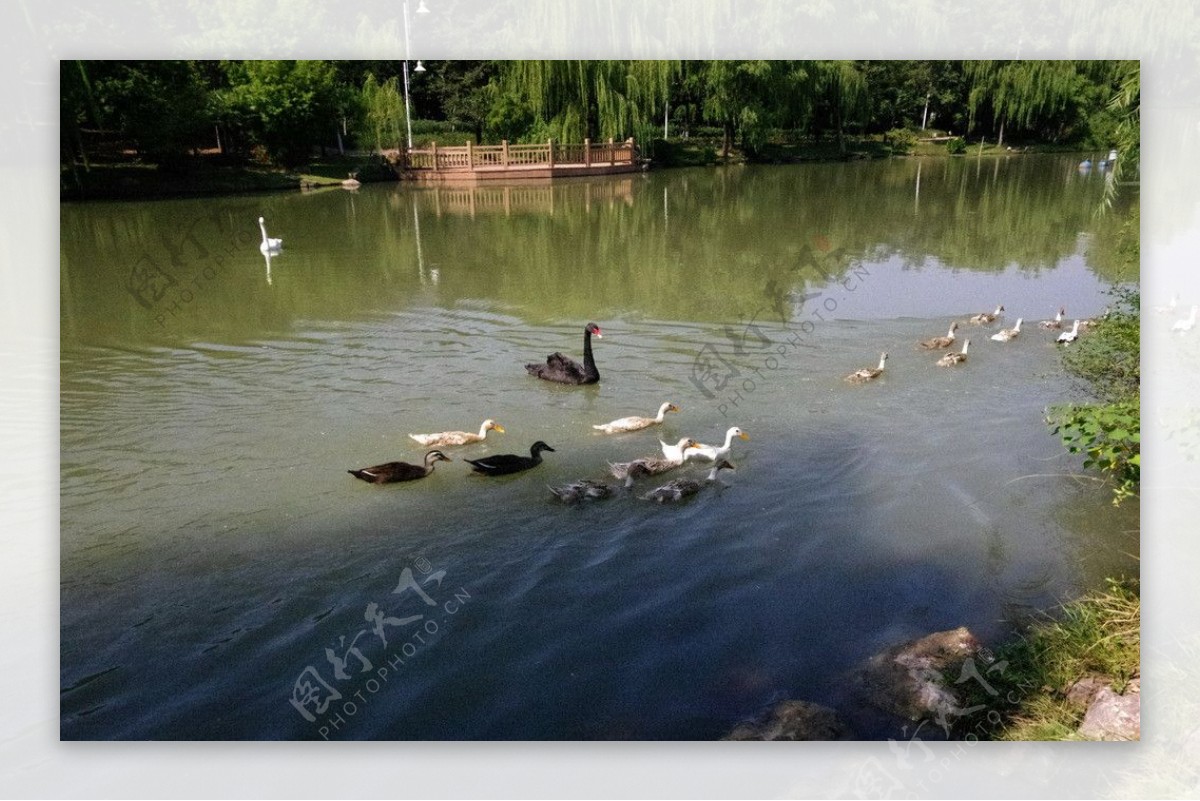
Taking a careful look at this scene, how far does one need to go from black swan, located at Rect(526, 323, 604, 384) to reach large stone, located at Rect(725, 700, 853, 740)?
4.30 meters

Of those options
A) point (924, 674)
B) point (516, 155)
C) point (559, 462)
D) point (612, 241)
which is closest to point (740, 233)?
point (612, 241)

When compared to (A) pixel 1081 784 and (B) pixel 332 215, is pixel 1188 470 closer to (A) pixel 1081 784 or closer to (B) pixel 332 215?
(A) pixel 1081 784

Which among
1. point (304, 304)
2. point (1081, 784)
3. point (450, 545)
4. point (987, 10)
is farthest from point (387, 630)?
point (304, 304)

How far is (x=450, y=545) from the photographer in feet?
17.9

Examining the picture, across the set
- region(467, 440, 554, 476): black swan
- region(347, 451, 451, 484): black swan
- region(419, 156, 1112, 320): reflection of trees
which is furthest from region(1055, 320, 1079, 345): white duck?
region(347, 451, 451, 484): black swan

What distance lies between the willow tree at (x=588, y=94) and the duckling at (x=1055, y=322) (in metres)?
3.98

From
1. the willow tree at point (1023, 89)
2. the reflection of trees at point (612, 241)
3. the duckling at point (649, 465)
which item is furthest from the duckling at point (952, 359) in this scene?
the duckling at point (649, 465)

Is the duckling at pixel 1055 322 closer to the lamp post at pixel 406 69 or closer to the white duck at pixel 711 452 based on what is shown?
the white duck at pixel 711 452

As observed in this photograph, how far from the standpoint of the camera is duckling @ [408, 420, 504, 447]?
6.84 meters

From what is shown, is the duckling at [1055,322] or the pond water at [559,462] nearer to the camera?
the pond water at [559,462]

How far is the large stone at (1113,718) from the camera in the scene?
400cm

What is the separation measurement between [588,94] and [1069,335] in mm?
4600

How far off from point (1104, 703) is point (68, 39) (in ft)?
18.6

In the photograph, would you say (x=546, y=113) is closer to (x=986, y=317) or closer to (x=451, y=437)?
(x=451, y=437)
